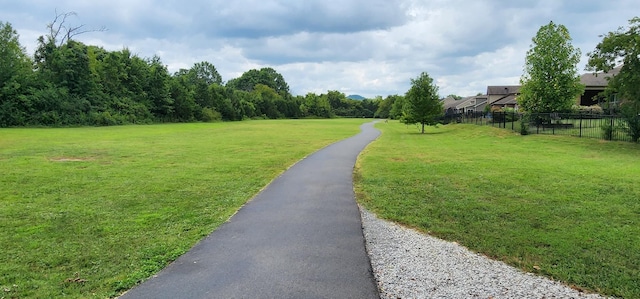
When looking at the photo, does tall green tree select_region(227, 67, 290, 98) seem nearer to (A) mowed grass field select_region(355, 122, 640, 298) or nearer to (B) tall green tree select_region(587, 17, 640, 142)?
(B) tall green tree select_region(587, 17, 640, 142)

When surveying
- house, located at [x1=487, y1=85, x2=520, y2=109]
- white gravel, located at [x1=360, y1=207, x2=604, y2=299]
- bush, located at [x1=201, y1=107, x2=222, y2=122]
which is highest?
house, located at [x1=487, y1=85, x2=520, y2=109]

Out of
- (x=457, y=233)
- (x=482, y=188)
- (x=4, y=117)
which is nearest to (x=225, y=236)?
(x=457, y=233)

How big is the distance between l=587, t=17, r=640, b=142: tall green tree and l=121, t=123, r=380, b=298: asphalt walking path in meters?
19.8

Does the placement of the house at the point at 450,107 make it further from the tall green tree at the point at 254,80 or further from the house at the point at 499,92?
the tall green tree at the point at 254,80

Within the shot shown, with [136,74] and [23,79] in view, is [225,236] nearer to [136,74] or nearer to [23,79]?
[23,79]

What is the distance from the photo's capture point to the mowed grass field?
4797 mm

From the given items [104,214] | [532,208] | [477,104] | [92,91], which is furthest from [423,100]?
[477,104]

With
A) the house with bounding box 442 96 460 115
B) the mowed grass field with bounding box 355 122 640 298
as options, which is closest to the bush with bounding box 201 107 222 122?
the house with bounding box 442 96 460 115

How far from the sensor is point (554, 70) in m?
32.6

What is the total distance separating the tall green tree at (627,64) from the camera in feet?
65.0

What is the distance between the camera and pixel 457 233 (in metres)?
6.05

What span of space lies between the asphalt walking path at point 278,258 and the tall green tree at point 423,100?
97.2ft

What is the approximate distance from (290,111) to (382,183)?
109 metres

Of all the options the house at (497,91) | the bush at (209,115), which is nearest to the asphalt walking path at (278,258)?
the bush at (209,115)
